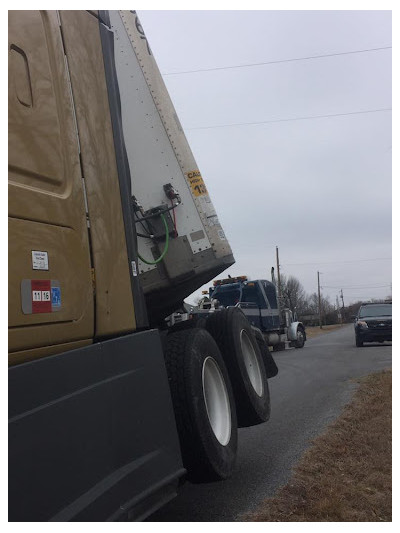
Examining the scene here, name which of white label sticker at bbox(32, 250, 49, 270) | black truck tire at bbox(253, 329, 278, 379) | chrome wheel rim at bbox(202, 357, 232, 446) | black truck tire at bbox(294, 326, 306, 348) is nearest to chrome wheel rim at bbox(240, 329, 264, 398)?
black truck tire at bbox(253, 329, 278, 379)

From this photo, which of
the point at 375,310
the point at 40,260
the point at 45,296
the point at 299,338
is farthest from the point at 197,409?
the point at 299,338

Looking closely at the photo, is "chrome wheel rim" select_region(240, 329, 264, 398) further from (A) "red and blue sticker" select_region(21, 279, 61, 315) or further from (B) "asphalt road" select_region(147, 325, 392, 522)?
(A) "red and blue sticker" select_region(21, 279, 61, 315)

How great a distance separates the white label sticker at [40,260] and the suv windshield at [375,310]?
66.9 feet

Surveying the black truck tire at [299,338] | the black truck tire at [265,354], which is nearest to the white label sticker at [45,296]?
the black truck tire at [265,354]

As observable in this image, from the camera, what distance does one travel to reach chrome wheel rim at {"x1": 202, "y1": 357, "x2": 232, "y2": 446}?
4.34 meters

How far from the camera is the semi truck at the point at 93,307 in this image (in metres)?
2.52

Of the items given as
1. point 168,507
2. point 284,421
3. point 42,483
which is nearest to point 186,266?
point 168,507

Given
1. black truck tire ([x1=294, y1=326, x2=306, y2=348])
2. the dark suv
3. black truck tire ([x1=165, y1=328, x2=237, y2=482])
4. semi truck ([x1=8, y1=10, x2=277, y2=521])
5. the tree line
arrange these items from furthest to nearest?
the tree line, black truck tire ([x1=294, y1=326, x2=306, y2=348]), the dark suv, black truck tire ([x1=165, y1=328, x2=237, y2=482]), semi truck ([x1=8, y1=10, x2=277, y2=521])

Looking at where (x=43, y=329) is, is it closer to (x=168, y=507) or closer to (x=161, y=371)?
(x=161, y=371)

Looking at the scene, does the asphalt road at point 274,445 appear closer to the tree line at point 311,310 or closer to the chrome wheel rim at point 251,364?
the chrome wheel rim at point 251,364

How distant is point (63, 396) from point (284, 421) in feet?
19.1

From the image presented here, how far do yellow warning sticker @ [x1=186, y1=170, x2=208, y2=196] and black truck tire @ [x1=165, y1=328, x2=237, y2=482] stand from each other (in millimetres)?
1501

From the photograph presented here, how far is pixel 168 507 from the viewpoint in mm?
4648
